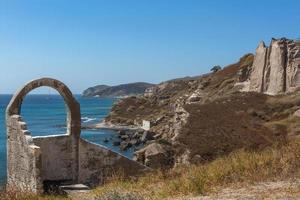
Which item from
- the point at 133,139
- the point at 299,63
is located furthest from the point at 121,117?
the point at 299,63

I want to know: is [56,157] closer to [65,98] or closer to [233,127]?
[65,98]

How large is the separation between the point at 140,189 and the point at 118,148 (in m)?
47.3

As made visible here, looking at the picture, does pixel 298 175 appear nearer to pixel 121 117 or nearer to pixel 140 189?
pixel 140 189

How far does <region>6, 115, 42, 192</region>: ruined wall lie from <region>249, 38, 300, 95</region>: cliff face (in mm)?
32227

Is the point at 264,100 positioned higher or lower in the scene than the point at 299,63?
lower

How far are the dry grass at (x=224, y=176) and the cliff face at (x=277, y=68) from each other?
3246 centimetres

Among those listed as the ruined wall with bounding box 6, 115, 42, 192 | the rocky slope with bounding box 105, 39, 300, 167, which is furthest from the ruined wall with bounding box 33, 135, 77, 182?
the rocky slope with bounding box 105, 39, 300, 167

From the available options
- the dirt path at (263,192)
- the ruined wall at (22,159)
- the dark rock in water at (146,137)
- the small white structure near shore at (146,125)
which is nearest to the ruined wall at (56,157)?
the ruined wall at (22,159)

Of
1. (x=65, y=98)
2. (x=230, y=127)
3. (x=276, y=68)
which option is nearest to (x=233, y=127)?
(x=230, y=127)

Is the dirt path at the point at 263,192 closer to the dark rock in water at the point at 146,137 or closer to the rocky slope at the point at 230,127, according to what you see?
the rocky slope at the point at 230,127

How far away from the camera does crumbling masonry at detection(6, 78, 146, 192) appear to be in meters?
14.9

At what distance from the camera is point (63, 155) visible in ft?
50.1

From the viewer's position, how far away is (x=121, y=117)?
312ft

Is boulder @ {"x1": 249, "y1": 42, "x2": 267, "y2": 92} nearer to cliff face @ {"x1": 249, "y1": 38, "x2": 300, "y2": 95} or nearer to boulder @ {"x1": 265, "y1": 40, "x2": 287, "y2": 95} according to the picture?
cliff face @ {"x1": 249, "y1": 38, "x2": 300, "y2": 95}
